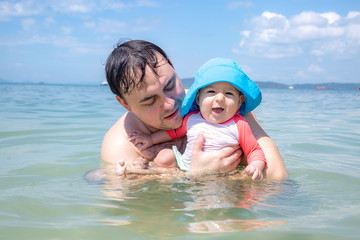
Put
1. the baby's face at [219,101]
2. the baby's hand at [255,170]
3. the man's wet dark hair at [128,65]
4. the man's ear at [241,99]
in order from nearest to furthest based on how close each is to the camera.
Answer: the baby's hand at [255,170], the man's wet dark hair at [128,65], the baby's face at [219,101], the man's ear at [241,99]

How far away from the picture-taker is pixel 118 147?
3379mm

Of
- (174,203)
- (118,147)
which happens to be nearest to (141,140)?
(118,147)

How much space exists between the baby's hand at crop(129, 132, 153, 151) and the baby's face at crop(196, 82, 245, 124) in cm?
64

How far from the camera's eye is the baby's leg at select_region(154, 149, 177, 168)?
3.17 m

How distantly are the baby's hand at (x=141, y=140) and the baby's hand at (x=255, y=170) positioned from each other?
1.03 meters

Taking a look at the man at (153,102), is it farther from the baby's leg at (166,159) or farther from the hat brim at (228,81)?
the hat brim at (228,81)

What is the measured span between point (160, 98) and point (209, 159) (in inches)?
26.9

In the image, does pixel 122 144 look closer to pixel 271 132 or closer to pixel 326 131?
pixel 271 132

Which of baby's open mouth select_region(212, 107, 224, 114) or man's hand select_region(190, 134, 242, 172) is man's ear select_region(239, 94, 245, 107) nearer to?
baby's open mouth select_region(212, 107, 224, 114)

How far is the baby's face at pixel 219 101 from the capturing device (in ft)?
9.75

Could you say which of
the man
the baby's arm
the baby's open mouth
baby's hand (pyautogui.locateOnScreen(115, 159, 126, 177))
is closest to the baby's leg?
the man

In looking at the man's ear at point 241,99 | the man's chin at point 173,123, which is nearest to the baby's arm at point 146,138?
the man's chin at point 173,123

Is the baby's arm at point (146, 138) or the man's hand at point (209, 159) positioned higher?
the baby's arm at point (146, 138)

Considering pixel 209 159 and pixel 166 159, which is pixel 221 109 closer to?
pixel 209 159
